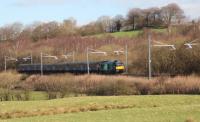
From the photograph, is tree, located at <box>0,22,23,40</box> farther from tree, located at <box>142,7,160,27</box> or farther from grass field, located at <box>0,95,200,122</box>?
grass field, located at <box>0,95,200,122</box>

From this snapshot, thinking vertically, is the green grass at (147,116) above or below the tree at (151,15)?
below

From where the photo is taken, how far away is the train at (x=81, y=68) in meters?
80.6

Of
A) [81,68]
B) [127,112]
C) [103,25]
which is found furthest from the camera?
[103,25]

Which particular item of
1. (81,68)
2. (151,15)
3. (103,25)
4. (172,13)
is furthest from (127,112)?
(103,25)

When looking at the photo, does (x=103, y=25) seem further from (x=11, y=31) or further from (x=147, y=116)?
(x=147, y=116)

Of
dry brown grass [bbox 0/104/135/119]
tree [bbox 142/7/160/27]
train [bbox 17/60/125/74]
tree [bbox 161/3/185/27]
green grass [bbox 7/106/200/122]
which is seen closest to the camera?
green grass [bbox 7/106/200/122]

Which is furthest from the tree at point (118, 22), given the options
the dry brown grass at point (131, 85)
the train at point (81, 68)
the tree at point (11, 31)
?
Result: the dry brown grass at point (131, 85)

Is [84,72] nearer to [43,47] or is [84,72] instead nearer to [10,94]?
[10,94]

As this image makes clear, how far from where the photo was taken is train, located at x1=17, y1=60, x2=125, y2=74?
80.6 meters

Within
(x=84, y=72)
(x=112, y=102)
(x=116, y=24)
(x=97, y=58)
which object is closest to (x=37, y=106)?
(x=112, y=102)

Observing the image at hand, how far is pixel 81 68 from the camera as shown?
283 ft

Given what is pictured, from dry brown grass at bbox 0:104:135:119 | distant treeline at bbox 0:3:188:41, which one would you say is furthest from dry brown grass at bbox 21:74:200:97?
distant treeline at bbox 0:3:188:41

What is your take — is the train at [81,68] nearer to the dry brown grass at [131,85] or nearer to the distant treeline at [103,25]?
the dry brown grass at [131,85]

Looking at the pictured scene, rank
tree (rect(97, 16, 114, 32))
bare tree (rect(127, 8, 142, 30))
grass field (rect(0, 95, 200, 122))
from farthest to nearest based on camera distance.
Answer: tree (rect(97, 16, 114, 32)) → bare tree (rect(127, 8, 142, 30)) → grass field (rect(0, 95, 200, 122))
